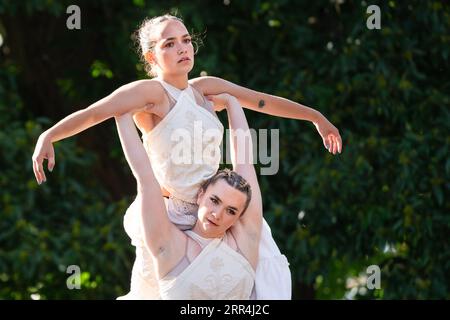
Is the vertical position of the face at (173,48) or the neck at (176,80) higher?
the face at (173,48)

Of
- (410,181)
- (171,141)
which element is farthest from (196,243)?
(410,181)

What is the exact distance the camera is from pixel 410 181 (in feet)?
24.4

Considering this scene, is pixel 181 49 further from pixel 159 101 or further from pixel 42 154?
pixel 42 154

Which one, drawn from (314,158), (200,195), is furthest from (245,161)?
(314,158)

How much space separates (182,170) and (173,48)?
1.53 feet

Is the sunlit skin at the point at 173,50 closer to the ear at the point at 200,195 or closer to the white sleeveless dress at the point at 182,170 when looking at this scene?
the white sleeveless dress at the point at 182,170

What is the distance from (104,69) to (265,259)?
4.29 metres

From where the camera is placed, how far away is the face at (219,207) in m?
4.20

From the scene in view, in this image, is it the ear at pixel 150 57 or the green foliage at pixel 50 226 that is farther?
the green foliage at pixel 50 226

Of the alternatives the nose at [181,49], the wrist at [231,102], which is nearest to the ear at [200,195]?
A: the wrist at [231,102]

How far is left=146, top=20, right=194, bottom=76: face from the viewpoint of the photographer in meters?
4.33

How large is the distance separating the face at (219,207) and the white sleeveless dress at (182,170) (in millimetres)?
92

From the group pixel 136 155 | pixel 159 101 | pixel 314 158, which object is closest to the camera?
pixel 136 155

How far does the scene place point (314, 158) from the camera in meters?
7.65
